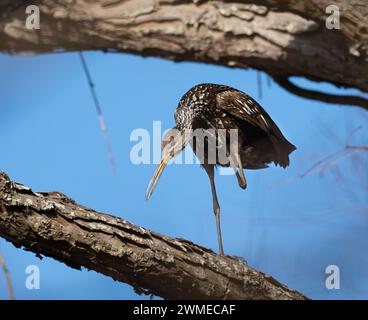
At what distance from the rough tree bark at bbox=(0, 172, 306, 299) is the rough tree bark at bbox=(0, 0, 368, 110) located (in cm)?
127

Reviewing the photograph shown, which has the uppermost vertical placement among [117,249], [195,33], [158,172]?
[195,33]

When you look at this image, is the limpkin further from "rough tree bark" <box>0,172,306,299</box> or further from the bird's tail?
"rough tree bark" <box>0,172,306,299</box>

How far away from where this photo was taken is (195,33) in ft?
13.6

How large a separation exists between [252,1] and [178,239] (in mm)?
1494

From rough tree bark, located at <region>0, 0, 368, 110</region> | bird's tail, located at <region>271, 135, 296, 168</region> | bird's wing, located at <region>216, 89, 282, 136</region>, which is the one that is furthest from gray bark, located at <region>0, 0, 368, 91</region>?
bird's tail, located at <region>271, 135, 296, 168</region>

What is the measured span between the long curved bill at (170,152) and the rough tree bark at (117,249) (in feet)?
2.96

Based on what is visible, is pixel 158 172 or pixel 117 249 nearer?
pixel 117 249

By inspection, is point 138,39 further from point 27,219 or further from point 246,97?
point 27,219

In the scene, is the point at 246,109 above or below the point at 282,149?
above

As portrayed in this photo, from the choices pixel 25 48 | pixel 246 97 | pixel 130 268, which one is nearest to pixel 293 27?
pixel 246 97

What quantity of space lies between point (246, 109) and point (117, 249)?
176cm

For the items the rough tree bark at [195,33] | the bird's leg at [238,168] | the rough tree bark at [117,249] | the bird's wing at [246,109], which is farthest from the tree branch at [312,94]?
the rough tree bark at [117,249]

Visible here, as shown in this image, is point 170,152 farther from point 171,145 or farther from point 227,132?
point 227,132

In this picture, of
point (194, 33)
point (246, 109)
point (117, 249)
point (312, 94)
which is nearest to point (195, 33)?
point (194, 33)
